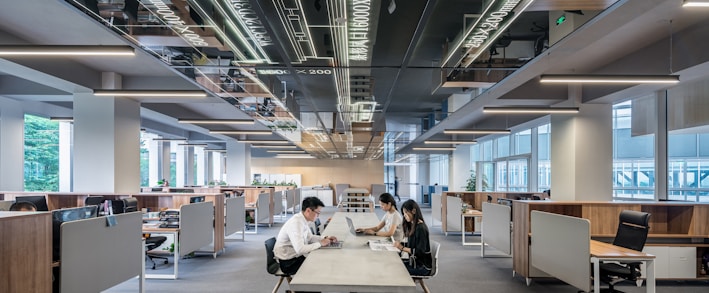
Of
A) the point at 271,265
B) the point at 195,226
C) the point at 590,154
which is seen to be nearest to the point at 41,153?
the point at 195,226

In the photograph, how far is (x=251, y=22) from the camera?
430 centimetres

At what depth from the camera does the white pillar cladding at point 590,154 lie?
318 inches

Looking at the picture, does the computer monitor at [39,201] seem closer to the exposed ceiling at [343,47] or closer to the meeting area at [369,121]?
the meeting area at [369,121]

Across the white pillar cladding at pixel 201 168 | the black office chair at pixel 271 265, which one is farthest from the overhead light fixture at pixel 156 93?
the white pillar cladding at pixel 201 168

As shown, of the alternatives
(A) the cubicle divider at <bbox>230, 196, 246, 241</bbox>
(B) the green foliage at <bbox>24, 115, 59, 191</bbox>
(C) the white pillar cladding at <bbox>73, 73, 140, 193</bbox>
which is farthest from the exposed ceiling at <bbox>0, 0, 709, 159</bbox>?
(B) the green foliage at <bbox>24, 115, 59, 191</bbox>

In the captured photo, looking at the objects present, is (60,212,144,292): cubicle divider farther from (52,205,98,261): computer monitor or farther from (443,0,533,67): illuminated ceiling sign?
(443,0,533,67): illuminated ceiling sign

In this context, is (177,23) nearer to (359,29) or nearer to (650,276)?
(359,29)

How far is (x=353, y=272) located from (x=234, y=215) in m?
6.59

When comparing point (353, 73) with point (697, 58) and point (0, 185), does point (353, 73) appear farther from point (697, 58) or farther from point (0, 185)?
point (0, 185)

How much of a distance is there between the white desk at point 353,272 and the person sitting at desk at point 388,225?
1029 mm

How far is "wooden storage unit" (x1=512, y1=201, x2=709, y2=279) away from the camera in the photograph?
19.8ft

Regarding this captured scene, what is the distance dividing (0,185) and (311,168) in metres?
17.3

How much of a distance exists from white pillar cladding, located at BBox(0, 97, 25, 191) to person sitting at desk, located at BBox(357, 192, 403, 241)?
9.32m

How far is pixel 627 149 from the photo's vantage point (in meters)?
10.2
